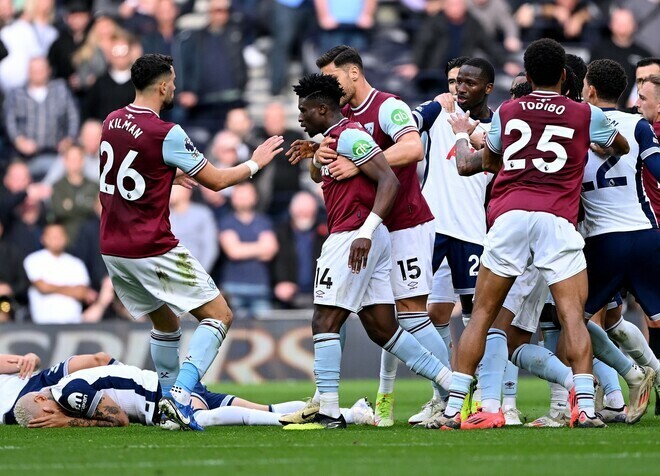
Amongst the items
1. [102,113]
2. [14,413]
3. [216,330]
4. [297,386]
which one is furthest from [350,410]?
[102,113]

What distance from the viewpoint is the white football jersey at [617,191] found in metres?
9.66

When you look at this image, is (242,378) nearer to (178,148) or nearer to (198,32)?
(198,32)

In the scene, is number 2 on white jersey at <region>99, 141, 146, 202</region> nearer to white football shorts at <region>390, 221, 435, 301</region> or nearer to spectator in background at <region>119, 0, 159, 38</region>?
white football shorts at <region>390, 221, 435, 301</region>

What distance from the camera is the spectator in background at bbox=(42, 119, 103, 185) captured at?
60.7ft

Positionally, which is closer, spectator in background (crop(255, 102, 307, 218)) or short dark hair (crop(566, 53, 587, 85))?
short dark hair (crop(566, 53, 587, 85))

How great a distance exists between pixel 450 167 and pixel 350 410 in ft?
7.69

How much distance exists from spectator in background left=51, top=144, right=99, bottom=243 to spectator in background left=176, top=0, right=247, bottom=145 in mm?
2164

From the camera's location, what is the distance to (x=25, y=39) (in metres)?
19.9

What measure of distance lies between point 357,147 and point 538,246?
4.75ft

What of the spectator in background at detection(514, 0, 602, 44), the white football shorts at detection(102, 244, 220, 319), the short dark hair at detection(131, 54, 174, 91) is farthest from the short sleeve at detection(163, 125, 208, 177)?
the spectator in background at detection(514, 0, 602, 44)

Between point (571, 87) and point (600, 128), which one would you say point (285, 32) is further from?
point (600, 128)

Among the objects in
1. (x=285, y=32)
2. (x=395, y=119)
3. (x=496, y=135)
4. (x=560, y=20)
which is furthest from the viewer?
(x=560, y=20)

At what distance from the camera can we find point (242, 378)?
667 inches

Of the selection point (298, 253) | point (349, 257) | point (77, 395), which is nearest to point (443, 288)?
point (349, 257)
